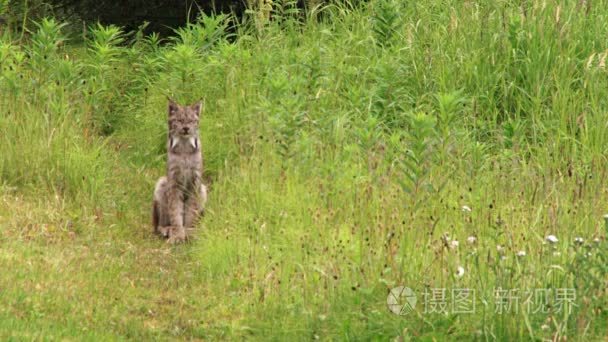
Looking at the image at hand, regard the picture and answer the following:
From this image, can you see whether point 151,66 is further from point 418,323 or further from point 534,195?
point 418,323

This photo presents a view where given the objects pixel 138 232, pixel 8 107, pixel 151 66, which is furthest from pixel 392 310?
pixel 151 66

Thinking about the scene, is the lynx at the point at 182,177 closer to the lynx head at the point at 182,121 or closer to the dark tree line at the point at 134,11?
the lynx head at the point at 182,121

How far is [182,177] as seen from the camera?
10.6 m

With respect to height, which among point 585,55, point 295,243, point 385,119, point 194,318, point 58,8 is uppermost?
point 58,8

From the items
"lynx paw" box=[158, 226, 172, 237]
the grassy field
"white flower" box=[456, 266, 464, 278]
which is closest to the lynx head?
the grassy field

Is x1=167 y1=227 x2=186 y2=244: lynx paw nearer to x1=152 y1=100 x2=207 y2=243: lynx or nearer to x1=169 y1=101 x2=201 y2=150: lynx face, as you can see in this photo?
x1=152 y1=100 x2=207 y2=243: lynx

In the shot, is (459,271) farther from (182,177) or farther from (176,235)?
(182,177)

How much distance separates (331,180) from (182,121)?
6.16 feet

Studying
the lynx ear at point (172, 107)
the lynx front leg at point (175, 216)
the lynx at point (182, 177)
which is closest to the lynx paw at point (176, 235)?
the lynx front leg at point (175, 216)

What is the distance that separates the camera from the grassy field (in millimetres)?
7105

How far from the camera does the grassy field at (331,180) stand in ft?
23.3

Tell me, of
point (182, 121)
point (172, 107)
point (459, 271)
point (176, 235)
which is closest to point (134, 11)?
point (172, 107)

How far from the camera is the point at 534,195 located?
8305 millimetres

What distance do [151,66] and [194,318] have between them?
20.0ft
